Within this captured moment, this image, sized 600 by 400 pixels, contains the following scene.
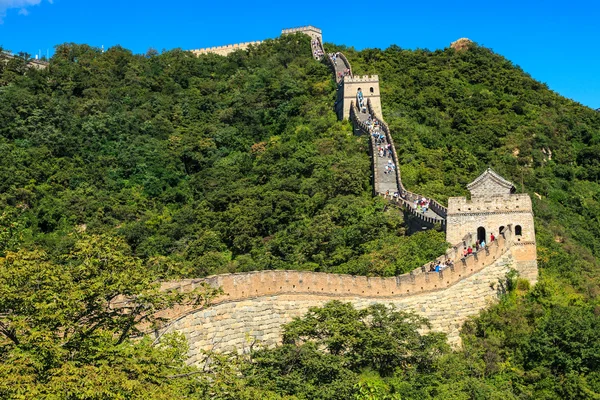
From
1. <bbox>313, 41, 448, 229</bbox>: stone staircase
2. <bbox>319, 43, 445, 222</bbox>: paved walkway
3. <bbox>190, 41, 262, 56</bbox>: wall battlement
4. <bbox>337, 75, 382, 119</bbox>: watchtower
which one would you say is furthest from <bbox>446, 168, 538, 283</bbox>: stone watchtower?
<bbox>190, 41, 262, 56</bbox>: wall battlement

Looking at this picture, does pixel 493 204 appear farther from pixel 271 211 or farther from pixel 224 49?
pixel 224 49

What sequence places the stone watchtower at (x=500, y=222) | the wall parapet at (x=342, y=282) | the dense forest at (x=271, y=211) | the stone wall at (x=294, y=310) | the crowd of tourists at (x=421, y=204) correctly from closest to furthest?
the dense forest at (x=271, y=211), the stone wall at (x=294, y=310), the wall parapet at (x=342, y=282), the stone watchtower at (x=500, y=222), the crowd of tourists at (x=421, y=204)

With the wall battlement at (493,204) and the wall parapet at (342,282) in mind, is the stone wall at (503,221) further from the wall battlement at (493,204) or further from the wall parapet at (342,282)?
the wall parapet at (342,282)

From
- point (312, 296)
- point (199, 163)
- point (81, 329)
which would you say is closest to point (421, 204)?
point (312, 296)

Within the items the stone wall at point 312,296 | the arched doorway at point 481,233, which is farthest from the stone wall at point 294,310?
the arched doorway at point 481,233

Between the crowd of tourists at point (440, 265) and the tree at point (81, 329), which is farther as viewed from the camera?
the crowd of tourists at point (440, 265)
